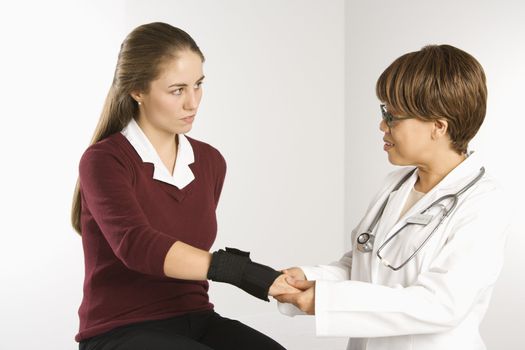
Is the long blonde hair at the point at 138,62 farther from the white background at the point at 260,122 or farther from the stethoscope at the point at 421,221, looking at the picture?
the white background at the point at 260,122

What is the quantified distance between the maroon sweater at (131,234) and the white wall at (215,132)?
1.93 metres

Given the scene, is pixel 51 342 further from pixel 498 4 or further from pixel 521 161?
pixel 498 4

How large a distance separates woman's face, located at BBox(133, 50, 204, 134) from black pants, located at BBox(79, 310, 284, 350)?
23.7 inches

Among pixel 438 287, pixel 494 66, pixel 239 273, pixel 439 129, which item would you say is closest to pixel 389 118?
pixel 439 129

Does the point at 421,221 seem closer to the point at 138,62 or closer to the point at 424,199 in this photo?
the point at 424,199

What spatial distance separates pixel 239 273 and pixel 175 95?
0.61 meters

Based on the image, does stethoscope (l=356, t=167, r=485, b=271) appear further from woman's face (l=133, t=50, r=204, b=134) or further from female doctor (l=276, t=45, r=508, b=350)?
woman's face (l=133, t=50, r=204, b=134)

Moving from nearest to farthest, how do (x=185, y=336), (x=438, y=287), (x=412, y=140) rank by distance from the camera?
(x=438, y=287) → (x=412, y=140) → (x=185, y=336)

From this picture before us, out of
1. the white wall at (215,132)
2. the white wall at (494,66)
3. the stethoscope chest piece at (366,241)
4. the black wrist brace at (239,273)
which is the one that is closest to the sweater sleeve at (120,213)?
the black wrist brace at (239,273)

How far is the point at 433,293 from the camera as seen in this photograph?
180cm

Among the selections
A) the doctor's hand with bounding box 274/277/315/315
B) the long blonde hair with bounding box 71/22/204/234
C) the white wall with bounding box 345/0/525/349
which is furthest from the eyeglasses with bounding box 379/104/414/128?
the white wall with bounding box 345/0/525/349

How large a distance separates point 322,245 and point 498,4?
6.71ft

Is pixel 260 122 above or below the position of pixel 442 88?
below

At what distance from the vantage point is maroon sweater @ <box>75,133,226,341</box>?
6.36 ft
